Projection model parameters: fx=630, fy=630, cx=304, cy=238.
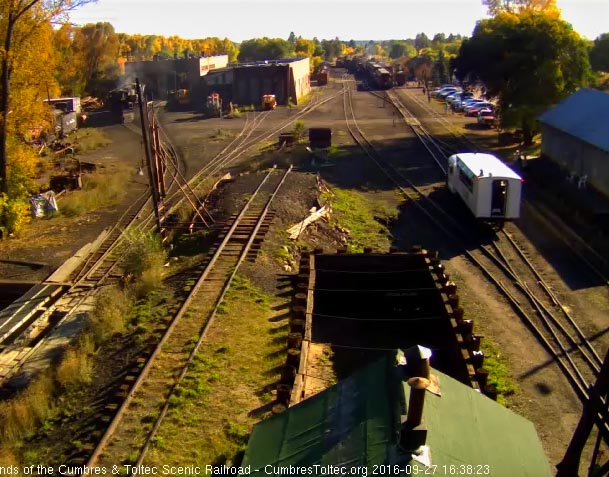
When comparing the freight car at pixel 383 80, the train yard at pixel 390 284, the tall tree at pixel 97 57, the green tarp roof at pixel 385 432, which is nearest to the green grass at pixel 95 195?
the train yard at pixel 390 284

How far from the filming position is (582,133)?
24469 mm

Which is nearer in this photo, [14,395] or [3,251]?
[14,395]

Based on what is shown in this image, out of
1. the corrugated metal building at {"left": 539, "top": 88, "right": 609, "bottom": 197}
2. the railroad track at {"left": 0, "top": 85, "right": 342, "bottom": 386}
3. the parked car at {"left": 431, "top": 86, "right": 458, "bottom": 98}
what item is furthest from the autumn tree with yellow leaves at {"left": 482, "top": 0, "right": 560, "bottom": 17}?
the railroad track at {"left": 0, "top": 85, "right": 342, "bottom": 386}

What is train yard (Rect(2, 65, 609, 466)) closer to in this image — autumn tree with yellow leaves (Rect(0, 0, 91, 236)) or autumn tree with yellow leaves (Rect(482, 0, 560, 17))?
autumn tree with yellow leaves (Rect(0, 0, 91, 236))

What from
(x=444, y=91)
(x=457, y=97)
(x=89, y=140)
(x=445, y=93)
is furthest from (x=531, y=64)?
(x=444, y=91)


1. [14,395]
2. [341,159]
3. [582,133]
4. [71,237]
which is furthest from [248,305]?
[341,159]

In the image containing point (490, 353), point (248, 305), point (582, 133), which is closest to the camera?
point (490, 353)

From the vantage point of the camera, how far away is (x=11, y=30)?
2230 centimetres

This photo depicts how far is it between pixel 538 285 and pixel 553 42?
2022cm

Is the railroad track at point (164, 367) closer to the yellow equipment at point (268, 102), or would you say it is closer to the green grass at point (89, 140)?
the green grass at point (89, 140)

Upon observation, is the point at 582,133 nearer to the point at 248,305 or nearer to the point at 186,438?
the point at 248,305

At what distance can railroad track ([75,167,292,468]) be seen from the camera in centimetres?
882

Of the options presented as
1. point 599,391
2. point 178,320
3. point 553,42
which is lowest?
point 178,320

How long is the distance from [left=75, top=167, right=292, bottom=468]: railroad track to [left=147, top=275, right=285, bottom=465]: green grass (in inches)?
8.2
